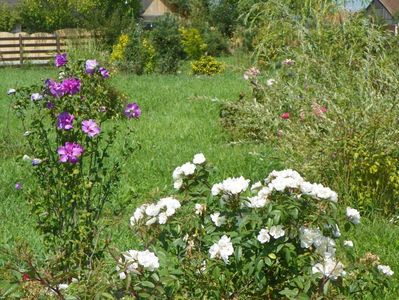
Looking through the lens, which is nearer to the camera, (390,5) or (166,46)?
(166,46)

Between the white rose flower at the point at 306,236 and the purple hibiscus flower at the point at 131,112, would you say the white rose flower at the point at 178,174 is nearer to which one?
the white rose flower at the point at 306,236

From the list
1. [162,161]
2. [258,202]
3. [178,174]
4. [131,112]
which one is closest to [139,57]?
[162,161]

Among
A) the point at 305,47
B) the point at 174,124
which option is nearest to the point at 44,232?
the point at 305,47

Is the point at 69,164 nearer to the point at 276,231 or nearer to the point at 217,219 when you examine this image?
the point at 217,219

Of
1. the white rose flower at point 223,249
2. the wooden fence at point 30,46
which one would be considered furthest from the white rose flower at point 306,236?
the wooden fence at point 30,46

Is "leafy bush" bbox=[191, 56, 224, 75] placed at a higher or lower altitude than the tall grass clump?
lower

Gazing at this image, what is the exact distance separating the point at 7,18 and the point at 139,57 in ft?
93.7

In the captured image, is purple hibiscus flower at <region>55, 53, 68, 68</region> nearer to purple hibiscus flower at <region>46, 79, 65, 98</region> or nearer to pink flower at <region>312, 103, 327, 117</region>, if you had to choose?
purple hibiscus flower at <region>46, 79, 65, 98</region>

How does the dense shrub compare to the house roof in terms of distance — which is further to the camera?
the house roof

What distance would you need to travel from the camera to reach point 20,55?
3309 centimetres

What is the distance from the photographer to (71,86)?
147 inches

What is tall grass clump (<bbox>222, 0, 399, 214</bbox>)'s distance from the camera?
5453 millimetres

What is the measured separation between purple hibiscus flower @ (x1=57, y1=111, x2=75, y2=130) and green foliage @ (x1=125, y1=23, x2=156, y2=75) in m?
Answer: 18.5

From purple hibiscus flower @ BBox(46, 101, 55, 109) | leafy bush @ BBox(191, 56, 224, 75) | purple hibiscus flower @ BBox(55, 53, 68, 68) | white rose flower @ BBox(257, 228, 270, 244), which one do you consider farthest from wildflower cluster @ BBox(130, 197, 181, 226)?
leafy bush @ BBox(191, 56, 224, 75)
